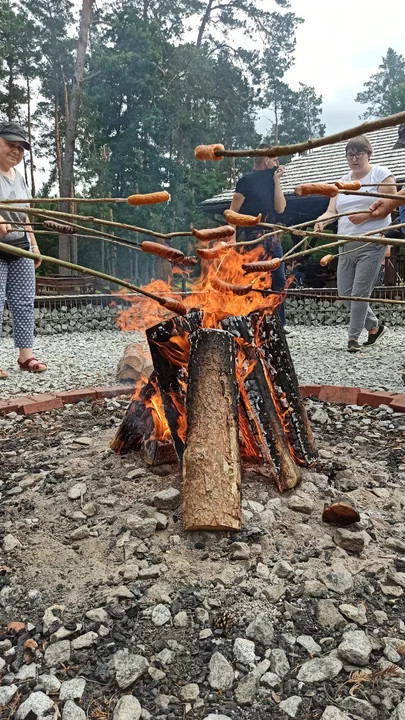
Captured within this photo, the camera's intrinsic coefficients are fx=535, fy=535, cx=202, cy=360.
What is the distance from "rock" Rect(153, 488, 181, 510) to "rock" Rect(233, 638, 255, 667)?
22.8 inches

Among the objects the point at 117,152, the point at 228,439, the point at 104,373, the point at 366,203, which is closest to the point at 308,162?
the point at 117,152

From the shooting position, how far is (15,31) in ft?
60.8

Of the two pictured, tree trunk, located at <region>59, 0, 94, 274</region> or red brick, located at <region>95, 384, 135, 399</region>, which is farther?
tree trunk, located at <region>59, 0, 94, 274</region>

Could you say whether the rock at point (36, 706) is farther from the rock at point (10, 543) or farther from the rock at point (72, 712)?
the rock at point (10, 543)

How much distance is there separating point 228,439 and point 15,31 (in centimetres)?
2142

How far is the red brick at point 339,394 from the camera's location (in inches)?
133

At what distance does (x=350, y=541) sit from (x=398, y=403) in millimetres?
1646

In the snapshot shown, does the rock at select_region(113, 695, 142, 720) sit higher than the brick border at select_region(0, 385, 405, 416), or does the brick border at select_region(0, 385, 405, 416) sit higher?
the brick border at select_region(0, 385, 405, 416)

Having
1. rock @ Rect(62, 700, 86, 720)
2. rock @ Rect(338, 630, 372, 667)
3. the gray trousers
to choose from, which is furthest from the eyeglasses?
rock @ Rect(62, 700, 86, 720)

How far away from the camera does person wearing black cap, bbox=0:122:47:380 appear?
4.09m

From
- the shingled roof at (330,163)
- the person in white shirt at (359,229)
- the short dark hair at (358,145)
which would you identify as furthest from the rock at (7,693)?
the shingled roof at (330,163)

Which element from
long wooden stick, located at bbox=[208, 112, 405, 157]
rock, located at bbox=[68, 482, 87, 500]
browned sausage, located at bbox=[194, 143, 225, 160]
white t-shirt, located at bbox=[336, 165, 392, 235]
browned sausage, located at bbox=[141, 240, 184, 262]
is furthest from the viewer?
white t-shirt, located at bbox=[336, 165, 392, 235]

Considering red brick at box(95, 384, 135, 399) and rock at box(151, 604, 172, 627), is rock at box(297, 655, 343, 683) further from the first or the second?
red brick at box(95, 384, 135, 399)

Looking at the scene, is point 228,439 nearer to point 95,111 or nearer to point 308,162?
point 308,162
